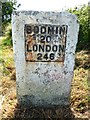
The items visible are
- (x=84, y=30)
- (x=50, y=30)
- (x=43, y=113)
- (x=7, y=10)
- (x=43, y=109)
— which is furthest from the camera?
(x=7, y=10)

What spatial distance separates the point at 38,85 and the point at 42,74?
0.50 feet

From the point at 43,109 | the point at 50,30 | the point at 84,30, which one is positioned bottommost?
the point at 43,109

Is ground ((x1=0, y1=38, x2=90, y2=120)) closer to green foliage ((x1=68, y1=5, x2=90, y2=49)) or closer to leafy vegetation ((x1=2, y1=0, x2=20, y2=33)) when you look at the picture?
green foliage ((x1=68, y1=5, x2=90, y2=49))

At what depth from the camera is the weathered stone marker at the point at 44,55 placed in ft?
10.6

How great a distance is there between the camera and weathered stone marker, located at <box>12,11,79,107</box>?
10.6 ft

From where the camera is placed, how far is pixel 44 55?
3.37 metres

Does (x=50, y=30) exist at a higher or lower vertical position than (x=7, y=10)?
higher

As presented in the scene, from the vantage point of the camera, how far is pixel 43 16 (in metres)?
3.20

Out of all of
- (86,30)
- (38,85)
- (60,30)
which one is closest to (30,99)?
(38,85)

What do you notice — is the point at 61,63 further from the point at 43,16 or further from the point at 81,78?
the point at 81,78

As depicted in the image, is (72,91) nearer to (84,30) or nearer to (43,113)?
(43,113)

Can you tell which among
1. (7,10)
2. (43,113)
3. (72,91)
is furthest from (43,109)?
(7,10)

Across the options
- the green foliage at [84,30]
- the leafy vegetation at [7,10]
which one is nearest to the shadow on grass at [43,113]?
the green foliage at [84,30]

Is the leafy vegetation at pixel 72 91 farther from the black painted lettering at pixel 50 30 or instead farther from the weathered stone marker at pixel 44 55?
the black painted lettering at pixel 50 30
